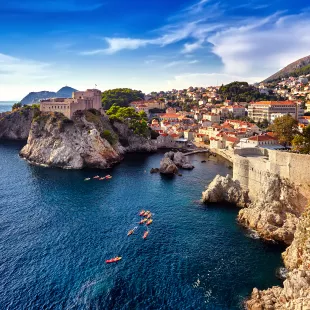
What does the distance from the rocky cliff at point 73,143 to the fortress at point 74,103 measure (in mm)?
1521

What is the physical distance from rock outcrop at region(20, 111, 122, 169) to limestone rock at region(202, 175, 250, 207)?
26.5 m

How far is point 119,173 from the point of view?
2168 inches

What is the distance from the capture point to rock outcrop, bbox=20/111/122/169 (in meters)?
59.4

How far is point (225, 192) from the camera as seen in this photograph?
38438 millimetres

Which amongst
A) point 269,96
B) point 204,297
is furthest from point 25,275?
point 269,96

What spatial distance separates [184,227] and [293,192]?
1150cm

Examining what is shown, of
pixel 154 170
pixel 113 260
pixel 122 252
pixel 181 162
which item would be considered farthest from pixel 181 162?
pixel 113 260

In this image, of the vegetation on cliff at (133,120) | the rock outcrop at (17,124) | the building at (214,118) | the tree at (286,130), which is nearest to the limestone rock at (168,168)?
the tree at (286,130)

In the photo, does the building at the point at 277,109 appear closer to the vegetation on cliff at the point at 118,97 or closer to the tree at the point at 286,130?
the tree at the point at 286,130

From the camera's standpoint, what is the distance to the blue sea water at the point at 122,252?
70.9 ft

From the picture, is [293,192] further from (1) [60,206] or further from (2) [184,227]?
(1) [60,206]

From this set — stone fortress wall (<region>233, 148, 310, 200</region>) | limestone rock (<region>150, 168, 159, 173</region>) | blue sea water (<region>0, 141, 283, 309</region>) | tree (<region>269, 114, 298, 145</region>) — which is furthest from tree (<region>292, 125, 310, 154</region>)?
limestone rock (<region>150, 168, 159, 173</region>)

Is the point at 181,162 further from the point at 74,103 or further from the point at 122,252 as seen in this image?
the point at 122,252

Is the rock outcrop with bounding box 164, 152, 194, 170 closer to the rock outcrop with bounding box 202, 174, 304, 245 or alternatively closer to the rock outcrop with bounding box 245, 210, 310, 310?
the rock outcrop with bounding box 202, 174, 304, 245
